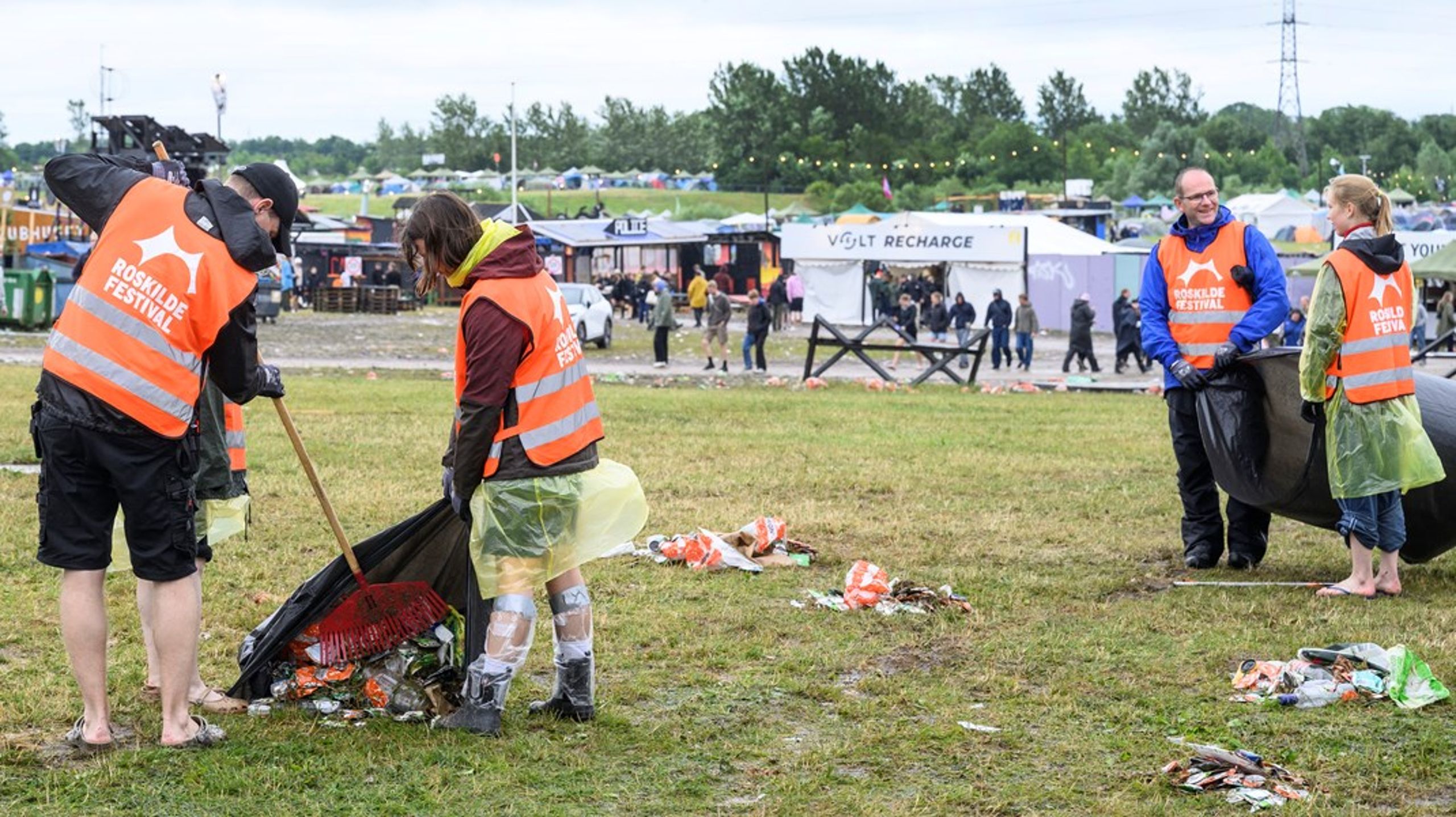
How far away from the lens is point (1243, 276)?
7941 mm

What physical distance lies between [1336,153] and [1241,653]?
394 ft

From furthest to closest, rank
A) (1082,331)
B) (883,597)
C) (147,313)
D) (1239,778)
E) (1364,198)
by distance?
(1082,331), (1364,198), (883,597), (147,313), (1239,778)

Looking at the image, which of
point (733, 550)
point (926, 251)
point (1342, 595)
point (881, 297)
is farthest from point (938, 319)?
point (1342, 595)

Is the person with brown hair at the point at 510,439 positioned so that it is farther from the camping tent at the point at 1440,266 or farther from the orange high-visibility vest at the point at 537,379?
the camping tent at the point at 1440,266

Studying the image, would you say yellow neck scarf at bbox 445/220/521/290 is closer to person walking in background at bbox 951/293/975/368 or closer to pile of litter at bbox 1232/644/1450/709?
pile of litter at bbox 1232/644/1450/709

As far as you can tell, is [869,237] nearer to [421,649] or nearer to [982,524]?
[982,524]

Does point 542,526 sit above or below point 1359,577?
above

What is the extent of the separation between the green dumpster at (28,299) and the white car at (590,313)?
10.4 meters

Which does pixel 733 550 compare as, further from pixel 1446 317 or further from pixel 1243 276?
pixel 1446 317

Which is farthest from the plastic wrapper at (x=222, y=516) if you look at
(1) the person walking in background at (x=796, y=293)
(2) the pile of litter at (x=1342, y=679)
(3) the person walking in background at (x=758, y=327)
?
(1) the person walking in background at (x=796, y=293)

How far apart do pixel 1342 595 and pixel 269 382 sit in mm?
4767

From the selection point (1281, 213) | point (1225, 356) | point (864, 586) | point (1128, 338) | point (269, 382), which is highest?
point (1281, 213)

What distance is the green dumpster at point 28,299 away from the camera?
32969 millimetres

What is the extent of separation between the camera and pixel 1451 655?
20.0 ft
